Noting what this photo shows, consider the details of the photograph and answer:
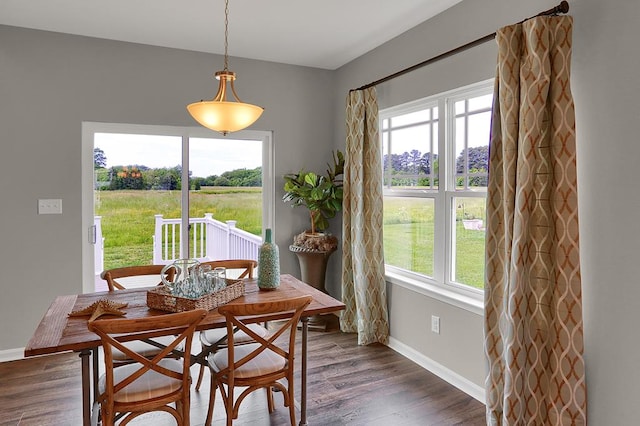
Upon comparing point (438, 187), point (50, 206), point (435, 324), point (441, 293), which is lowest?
point (435, 324)

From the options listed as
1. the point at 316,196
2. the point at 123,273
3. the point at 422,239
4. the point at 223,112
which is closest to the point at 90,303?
the point at 123,273

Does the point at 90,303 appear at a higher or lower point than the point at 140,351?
higher

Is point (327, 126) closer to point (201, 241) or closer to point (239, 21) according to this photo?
point (239, 21)

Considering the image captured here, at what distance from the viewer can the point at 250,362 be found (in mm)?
2172

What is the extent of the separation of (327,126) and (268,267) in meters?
2.45

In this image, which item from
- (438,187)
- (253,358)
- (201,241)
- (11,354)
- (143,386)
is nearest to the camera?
(143,386)

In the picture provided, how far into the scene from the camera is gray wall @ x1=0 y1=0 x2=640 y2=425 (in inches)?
75.3

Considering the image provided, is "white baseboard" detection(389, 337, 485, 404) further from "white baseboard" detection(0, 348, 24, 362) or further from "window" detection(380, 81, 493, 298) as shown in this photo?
"white baseboard" detection(0, 348, 24, 362)

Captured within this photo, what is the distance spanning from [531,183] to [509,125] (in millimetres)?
352

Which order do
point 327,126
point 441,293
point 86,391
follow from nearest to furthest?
point 86,391 < point 441,293 < point 327,126

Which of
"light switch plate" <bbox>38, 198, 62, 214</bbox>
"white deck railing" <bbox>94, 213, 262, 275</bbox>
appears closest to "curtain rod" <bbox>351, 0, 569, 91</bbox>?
"white deck railing" <bbox>94, 213, 262, 275</bbox>

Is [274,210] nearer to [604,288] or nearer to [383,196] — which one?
[383,196]

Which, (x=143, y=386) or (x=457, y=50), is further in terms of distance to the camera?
(x=457, y=50)

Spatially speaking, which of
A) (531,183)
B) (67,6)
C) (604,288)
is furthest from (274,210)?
(604,288)
